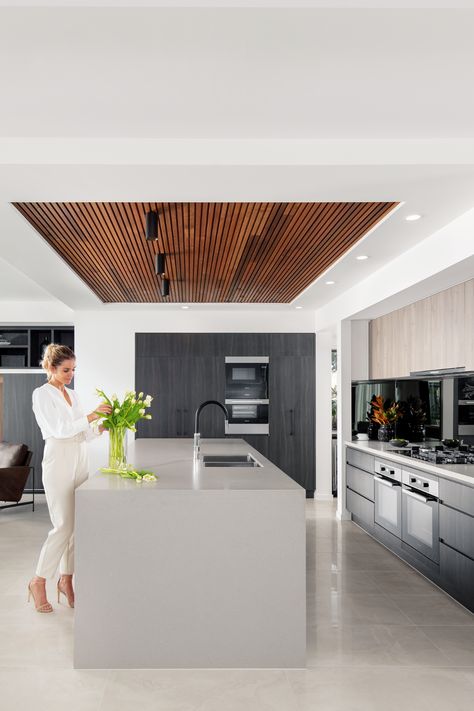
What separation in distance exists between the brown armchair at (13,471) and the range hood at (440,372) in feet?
13.8

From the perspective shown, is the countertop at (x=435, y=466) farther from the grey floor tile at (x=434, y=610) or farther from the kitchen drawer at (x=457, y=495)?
the grey floor tile at (x=434, y=610)

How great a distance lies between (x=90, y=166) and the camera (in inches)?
115

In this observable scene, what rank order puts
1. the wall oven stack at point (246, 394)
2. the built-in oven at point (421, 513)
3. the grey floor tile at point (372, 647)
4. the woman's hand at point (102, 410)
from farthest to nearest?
1. the wall oven stack at point (246, 394)
2. the built-in oven at point (421, 513)
3. the woman's hand at point (102, 410)
4. the grey floor tile at point (372, 647)

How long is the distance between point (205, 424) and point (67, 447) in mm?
4381

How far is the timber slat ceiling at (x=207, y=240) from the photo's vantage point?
12.7ft

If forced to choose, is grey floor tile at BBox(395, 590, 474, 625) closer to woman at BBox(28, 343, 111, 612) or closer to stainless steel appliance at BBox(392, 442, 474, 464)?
stainless steel appliance at BBox(392, 442, 474, 464)

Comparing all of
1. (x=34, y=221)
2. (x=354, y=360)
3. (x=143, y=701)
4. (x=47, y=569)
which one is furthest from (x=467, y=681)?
(x=354, y=360)

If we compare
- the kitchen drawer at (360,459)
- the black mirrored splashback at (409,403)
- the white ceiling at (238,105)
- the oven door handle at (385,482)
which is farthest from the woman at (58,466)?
the black mirrored splashback at (409,403)

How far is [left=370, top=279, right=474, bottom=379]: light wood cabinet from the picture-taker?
4.48 meters

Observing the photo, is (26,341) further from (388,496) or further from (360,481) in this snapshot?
Answer: (388,496)

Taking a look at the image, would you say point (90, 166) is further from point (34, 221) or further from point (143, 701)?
point (143, 701)

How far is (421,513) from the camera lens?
464 centimetres

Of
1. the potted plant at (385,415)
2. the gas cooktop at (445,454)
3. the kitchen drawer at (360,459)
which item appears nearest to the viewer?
the gas cooktop at (445,454)

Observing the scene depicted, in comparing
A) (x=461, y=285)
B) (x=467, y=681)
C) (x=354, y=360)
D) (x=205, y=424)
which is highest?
(x=461, y=285)
